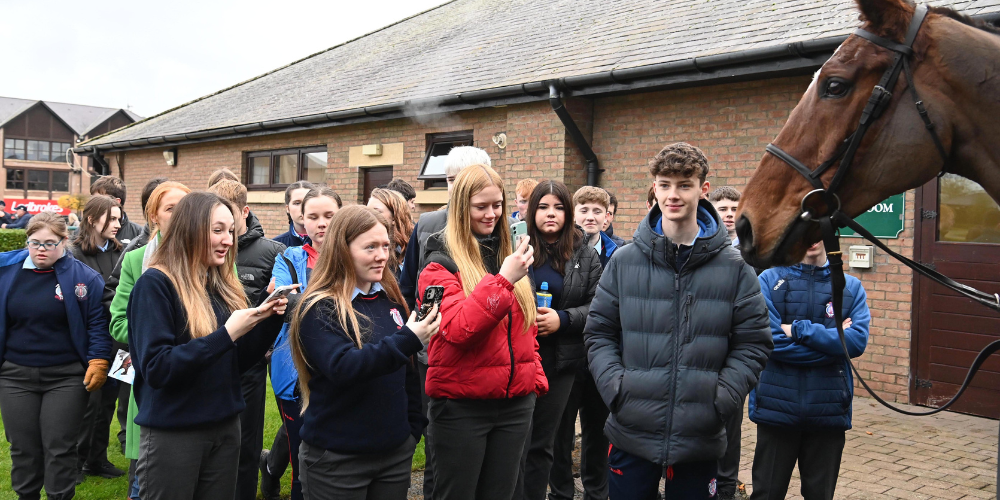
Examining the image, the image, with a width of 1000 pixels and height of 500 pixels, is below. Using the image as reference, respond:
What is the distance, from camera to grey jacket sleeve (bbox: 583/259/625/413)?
10.5ft

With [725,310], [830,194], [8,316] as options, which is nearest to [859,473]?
[725,310]

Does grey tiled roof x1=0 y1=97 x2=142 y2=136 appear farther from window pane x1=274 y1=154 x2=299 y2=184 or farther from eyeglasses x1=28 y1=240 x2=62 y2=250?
eyeglasses x1=28 y1=240 x2=62 y2=250

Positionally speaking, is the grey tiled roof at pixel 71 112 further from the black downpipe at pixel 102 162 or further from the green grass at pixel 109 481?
the green grass at pixel 109 481

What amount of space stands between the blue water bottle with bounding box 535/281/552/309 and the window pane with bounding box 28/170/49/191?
234ft

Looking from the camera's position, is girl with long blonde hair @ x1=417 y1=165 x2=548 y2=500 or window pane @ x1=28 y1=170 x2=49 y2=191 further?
window pane @ x1=28 y1=170 x2=49 y2=191

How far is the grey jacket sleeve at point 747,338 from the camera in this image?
9.91ft

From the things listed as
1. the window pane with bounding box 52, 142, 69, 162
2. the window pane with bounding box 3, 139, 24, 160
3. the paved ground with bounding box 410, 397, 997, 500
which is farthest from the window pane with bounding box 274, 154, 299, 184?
the window pane with bounding box 3, 139, 24, 160

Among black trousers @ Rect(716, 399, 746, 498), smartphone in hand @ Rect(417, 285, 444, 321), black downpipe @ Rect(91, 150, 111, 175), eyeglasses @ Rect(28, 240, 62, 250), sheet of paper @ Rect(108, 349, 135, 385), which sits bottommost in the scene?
black trousers @ Rect(716, 399, 746, 498)

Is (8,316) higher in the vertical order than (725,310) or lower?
lower

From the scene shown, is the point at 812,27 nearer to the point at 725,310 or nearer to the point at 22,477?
the point at 725,310

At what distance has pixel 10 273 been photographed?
4523 millimetres

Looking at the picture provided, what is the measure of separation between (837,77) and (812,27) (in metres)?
6.09

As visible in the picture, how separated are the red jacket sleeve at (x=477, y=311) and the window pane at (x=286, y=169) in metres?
12.0

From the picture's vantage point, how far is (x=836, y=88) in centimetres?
222
